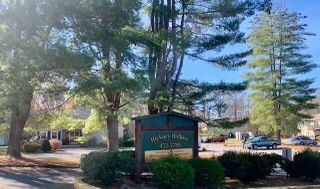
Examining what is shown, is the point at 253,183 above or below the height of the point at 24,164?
below

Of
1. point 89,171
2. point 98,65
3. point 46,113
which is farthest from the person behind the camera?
point 46,113

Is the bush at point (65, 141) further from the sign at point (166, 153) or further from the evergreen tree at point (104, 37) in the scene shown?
the sign at point (166, 153)

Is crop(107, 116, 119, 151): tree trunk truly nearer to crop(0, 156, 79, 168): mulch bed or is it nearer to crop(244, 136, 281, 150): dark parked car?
crop(0, 156, 79, 168): mulch bed

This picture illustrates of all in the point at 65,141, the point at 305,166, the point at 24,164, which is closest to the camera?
the point at 305,166

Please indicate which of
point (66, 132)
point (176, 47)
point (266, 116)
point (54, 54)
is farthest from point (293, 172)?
point (66, 132)

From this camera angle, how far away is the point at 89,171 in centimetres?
1552

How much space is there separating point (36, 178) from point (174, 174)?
30.5ft

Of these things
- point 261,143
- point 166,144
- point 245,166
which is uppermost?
point 166,144

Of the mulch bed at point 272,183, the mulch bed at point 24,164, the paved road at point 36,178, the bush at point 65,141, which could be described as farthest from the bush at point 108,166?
the bush at point 65,141

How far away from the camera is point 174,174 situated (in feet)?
46.3

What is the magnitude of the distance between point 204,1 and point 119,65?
17.2ft

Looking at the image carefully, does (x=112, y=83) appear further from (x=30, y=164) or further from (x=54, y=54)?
(x=30, y=164)

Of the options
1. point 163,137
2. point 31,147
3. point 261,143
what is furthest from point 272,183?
point 261,143

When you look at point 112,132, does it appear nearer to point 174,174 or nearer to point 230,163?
point 230,163
